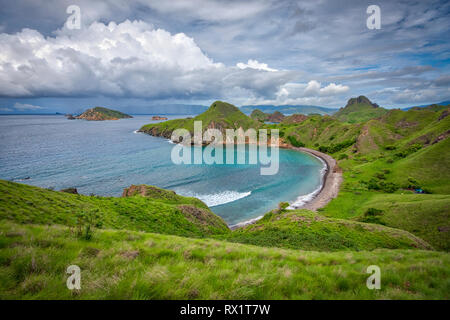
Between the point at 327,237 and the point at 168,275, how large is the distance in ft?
70.8

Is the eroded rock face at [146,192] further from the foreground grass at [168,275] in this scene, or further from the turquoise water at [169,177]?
the foreground grass at [168,275]

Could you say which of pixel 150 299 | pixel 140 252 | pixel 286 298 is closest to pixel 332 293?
pixel 286 298

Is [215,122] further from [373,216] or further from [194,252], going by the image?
[194,252]

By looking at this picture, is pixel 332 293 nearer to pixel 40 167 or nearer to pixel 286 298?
pixel 286 298

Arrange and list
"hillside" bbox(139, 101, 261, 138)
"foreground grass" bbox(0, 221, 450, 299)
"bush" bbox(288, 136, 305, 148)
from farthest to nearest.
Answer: "hillside" bbox(139, 101, 261, 138)
"bush" bbox(288, 136, 305, 148)
"foreground grass" bbox(0, 221, 450, 299)

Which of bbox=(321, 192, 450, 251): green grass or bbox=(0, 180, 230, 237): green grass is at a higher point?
bbox=(0, 180, 230, 237): green grass

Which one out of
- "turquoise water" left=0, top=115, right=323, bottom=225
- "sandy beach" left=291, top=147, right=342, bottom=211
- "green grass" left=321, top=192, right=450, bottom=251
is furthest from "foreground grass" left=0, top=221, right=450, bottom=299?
"sandy beach" left=291, top=147, right=342, bottom=211

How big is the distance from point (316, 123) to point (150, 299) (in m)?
175

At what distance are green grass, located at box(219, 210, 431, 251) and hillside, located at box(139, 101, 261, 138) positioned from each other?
145 meters

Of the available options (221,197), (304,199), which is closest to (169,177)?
(221,197)

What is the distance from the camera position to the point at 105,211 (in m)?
18.9

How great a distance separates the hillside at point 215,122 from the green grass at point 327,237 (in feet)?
477

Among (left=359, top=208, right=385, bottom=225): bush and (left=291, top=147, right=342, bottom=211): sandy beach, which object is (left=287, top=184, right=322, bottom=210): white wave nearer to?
(left=291, top=147, right=342, bottom=211): sandy beach

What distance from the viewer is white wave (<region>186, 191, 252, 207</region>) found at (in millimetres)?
50016
